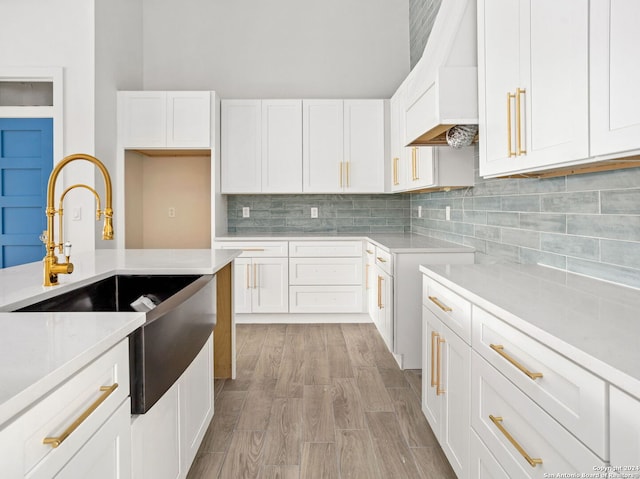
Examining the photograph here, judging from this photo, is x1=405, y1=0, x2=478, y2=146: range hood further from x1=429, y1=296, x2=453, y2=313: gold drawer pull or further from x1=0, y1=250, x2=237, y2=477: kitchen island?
x1=0, y1=250, x2=237, y2=477: kitchen island

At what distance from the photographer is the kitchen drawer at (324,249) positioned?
4266 millimetres

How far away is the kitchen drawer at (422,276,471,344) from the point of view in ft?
5.14

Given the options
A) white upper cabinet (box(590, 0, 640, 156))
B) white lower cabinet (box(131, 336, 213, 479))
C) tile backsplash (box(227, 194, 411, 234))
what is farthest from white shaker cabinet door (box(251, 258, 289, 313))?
white upper cabinet (box(590, 0, 640, 156))

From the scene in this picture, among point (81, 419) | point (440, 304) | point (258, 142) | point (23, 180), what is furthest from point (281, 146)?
point (81, 419)

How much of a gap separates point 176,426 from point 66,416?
84 centimetres

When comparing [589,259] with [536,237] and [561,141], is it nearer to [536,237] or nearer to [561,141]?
[536,237]

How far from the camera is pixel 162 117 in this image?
13.7 feet

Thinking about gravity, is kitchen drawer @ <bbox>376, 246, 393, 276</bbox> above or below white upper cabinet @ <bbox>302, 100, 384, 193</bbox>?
below

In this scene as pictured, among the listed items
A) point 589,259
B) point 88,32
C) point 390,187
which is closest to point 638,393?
point 589,259

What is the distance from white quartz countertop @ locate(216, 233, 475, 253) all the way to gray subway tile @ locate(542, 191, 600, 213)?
91 centimetres

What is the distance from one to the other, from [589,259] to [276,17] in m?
4.27

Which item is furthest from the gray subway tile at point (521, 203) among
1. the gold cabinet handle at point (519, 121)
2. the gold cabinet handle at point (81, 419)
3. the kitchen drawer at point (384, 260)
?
the gold cabinet handle at point (81, 419)

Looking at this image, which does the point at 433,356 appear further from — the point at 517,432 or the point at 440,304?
the point at 517,432

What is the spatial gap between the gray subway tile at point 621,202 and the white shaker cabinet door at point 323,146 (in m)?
2.96
